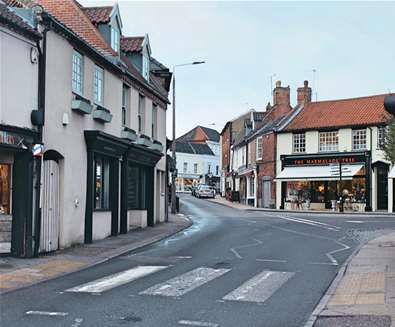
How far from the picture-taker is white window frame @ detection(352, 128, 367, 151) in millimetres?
42953

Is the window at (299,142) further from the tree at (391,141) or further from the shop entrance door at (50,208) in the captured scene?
the shop entrance door at (50,208)

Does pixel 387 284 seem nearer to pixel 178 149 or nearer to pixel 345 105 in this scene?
pixel 345 105

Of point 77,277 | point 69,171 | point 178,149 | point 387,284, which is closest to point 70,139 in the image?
point 69,171

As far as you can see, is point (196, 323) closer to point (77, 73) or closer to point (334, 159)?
point (77, 73)

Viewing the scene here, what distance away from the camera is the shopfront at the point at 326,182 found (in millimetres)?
42500

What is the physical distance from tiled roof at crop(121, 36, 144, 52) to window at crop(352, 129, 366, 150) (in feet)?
74.1

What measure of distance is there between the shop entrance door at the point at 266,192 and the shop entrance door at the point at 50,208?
33.9 metres

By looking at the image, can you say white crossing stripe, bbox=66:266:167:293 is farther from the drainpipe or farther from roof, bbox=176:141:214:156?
roof, bbox=176:141:214:156

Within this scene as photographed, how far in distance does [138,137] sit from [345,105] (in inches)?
1072

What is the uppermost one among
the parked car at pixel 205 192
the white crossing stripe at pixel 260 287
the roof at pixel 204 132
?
the roof at pixel 204 132

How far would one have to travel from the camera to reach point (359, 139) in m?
43.3

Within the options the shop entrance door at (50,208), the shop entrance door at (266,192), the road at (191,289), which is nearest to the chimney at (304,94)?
the shop entrance door at (266,192)

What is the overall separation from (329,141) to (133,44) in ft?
76.3

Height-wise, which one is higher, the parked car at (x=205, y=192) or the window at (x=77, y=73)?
the window at (x=77, y=73)
